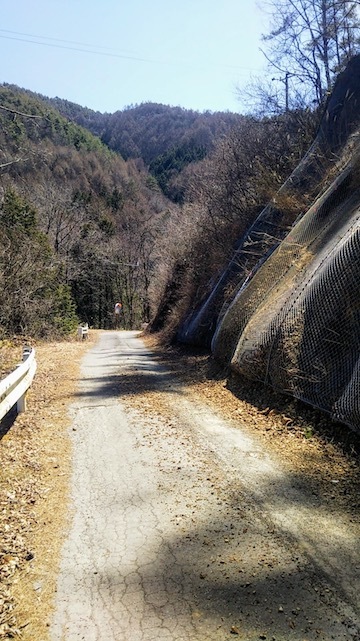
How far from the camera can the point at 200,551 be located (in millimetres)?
3492

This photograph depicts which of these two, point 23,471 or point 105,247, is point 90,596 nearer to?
point 23,471

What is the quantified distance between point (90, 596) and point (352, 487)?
8.69 ft

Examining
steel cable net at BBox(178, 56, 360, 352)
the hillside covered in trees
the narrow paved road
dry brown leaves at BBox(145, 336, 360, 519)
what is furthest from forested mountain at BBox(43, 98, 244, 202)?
the narrow paved road

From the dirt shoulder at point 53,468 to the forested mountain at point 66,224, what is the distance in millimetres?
6305

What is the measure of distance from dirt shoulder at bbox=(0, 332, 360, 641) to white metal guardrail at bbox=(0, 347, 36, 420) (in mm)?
528

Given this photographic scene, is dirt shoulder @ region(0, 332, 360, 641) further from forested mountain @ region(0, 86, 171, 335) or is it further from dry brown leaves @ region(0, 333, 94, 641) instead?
forested mountain @ region(0, 86, 171, 335)

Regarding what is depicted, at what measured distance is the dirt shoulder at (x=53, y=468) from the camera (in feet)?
10.4

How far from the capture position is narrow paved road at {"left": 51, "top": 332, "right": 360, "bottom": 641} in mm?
2732

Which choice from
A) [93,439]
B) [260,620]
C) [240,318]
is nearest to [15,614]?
[260,620]

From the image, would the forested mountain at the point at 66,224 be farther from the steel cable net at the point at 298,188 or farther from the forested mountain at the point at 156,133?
the steel cable net at the point at 298,188

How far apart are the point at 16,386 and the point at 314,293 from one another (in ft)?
15.7

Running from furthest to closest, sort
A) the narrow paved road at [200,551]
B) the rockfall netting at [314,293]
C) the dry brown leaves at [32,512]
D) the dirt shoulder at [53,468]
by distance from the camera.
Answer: the rockfall netting at [314,293] < the dirt shoulder at [53,468] < the dry brown leaves at [32,512] < the narrow paved road at [200,551]

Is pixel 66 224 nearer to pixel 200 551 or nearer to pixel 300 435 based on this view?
pixel 300 435

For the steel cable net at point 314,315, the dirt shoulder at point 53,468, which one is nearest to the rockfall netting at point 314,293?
the steel cable net at point 314,315
